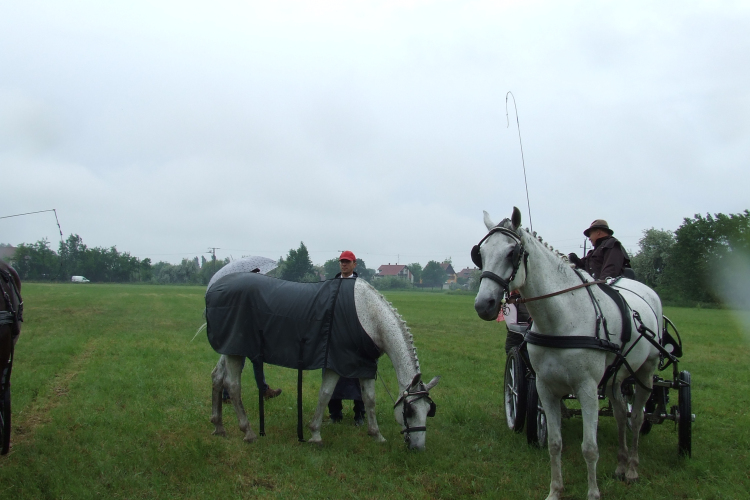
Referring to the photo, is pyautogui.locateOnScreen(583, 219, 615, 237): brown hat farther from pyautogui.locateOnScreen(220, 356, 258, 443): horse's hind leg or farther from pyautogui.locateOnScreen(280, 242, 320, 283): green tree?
pyautogui.locateOnScreen(280, 242, 320, 283): green tree

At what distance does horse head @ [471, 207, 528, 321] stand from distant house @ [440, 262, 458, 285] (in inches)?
4679

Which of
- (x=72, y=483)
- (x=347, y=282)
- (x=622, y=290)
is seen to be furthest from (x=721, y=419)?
(x=72, y=483)

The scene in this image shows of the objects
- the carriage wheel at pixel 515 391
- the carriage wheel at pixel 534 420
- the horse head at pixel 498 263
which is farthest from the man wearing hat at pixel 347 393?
the horse head at pixel 498 263

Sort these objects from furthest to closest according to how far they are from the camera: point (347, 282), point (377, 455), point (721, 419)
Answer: point (721, 419)
point (347, 282)
point (377, 455)

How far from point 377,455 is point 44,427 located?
13.4 ft

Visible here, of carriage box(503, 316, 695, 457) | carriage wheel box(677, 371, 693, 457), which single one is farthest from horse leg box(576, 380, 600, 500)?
carriage wheel box(677, 371, 693, 457)

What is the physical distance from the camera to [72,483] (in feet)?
14.7

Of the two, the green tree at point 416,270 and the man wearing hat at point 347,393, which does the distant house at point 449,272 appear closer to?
the green tree at point 416,270

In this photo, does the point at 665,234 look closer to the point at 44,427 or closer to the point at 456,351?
the point at 456,351

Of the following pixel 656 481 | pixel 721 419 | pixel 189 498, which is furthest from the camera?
pixel 721 419

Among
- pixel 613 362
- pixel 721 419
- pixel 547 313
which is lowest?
pixel 721 419

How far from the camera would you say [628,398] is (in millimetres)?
6094

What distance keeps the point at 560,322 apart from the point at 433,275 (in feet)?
386

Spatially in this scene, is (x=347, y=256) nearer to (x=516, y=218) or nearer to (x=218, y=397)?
(x=218, y=397)
